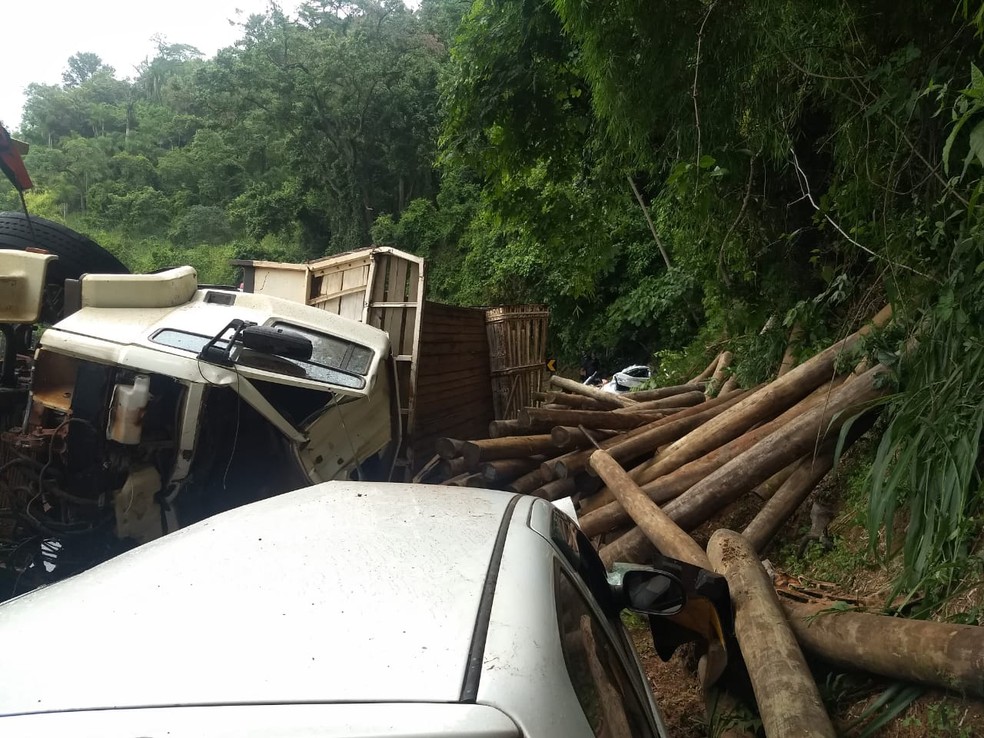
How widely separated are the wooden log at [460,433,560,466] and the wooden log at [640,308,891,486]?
110 centimetres

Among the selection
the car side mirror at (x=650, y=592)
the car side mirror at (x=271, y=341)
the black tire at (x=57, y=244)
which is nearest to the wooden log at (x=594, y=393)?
the car side mirror at (x=271, y=341)

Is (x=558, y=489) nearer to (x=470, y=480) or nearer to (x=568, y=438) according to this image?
(x=568, y=438)

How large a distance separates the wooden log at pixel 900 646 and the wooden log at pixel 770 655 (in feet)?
0.36

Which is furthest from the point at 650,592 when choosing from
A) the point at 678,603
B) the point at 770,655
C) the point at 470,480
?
the point at 470,480

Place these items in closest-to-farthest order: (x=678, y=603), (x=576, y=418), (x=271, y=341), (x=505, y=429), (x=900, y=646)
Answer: (x=678, y=603), (x=900, y=646), (x=271, y=341), (x=576, y=418), (x=505, y=429)

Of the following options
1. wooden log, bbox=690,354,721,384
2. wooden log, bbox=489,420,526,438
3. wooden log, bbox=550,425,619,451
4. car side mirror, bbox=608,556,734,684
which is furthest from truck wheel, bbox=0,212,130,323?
wooden log, bbox=690,354,721,384

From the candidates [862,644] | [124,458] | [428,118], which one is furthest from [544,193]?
[428,118]

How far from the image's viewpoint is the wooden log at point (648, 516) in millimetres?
3605

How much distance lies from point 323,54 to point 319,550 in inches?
1067

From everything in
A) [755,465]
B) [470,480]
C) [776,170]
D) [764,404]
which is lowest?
[470,480]

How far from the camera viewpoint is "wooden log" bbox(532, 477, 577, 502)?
17.6 feet

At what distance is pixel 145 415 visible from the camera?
443cm

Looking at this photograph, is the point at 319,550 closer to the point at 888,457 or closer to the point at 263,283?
the point at 888,457

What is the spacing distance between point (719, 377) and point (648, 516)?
146 inches
